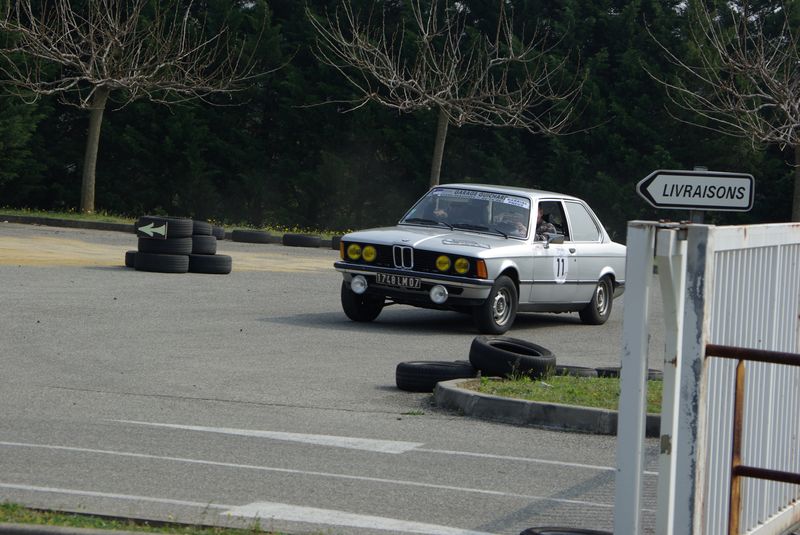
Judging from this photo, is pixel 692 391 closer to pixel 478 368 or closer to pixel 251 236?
pixel 478 368

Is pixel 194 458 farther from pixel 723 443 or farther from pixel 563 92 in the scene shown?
pixel 563 92

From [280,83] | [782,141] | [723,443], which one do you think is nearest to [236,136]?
[280,83]

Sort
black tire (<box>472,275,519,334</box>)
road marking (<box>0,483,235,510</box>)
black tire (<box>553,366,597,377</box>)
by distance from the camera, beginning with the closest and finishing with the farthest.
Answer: road marking (<box>0,483,235,510</box>), black tire (<box>553,366,597,377</box>), black tire (<box>472,275,519,334</box>)

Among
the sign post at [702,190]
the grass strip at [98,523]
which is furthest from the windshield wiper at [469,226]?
the grass strip at [98,523]

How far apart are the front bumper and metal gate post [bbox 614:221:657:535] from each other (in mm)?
9274

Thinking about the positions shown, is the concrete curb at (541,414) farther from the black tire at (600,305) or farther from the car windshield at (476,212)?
the black tire at (600,305)

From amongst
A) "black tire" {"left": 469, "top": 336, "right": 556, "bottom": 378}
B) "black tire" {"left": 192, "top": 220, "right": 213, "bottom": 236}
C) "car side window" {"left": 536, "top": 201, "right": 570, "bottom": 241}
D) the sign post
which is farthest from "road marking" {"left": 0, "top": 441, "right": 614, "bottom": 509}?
"black tire" {"left": 192, "top": 220, "right": 213, "bottom": 236}

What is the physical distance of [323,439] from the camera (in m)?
7.86

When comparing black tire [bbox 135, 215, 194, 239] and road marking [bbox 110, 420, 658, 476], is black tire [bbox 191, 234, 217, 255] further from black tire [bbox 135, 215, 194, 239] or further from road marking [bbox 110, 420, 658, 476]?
road marking [bbox 110, 420, 658, 476]

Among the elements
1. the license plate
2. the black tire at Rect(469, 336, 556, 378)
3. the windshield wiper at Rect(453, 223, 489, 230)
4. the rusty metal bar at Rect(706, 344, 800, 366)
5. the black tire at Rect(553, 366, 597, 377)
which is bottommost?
the black tire at Rect(553, 366, 597, 377)

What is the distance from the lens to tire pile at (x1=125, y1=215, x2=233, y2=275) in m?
20.0

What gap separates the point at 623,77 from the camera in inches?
1758

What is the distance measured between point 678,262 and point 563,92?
4053 centimetres

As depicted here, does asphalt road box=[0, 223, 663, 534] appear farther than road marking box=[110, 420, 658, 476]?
No
